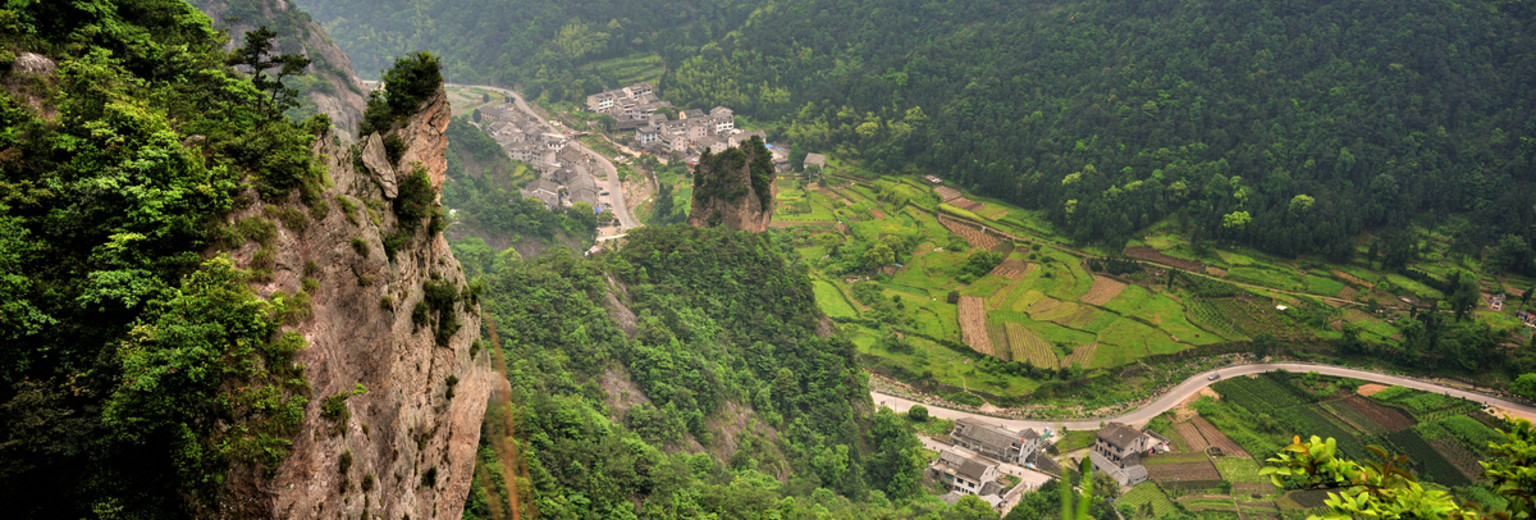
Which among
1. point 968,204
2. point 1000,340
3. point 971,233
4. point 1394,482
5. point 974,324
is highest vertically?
point 1394,482

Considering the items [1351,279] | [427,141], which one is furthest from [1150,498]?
[427,141]

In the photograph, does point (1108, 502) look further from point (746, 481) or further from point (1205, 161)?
point (1205, 161)

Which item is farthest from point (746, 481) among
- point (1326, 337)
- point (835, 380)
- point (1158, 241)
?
point (1158, 241)

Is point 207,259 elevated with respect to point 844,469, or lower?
elevated

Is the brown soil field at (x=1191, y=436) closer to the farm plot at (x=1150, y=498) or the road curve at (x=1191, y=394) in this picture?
the road curve at (x=1191, y=394)

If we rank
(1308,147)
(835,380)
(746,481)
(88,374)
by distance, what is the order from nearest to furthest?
(88,374) < (746,481) < (835,380) < (1308,147)

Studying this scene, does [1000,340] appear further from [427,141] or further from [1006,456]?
[427,141]
